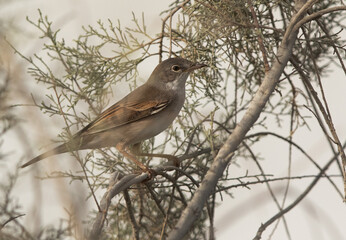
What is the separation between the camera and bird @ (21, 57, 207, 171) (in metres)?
4.74

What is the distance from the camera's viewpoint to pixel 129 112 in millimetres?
5141

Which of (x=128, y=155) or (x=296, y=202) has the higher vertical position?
(x=128, y=155)

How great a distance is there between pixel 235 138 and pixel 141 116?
7.10ft

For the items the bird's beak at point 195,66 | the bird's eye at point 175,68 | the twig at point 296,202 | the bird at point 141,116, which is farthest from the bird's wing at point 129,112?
the twig at point 296,202

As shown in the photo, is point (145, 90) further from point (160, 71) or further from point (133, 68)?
point (133, 68)

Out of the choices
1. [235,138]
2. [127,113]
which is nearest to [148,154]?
[127,113]

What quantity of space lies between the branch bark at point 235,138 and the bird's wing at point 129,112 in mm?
1870

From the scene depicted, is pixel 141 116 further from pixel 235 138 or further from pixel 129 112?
pixel 235 138

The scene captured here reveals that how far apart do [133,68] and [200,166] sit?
1.08 m

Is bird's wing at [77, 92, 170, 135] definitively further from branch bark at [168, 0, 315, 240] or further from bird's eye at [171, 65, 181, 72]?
branch bark at [168, 0, 315, 240]

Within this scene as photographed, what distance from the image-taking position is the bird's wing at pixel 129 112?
5000 mm

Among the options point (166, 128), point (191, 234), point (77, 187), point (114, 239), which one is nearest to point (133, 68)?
point (166, 128)

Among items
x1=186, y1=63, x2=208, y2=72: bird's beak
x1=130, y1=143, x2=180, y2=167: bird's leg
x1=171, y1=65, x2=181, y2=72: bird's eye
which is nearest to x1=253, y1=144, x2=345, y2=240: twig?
x1=130, y1=143, x2=180, y2=167: bird's leg

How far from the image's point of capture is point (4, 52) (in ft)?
8.64
